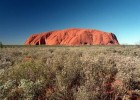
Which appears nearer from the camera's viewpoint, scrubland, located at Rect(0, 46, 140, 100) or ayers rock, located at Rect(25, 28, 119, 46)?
scrubland, located at Rect(0, 46, 140, 100)

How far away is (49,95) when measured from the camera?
5.82 metres

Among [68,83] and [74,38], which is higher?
[74,38]

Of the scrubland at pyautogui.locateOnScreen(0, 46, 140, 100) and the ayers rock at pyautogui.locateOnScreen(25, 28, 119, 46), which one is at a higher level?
the ayers rock at pyautogui.locateOnScreen(25, 28, 119, 46)

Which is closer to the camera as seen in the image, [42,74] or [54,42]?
[42,74]

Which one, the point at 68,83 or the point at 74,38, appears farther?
the point at 74,38

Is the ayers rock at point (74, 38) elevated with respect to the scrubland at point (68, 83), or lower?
elevated

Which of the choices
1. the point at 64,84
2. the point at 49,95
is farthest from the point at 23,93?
the point at 64,84

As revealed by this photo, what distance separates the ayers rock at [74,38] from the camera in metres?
117

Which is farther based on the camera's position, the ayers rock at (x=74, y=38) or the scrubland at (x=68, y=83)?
the ayers rock at (x=74, y=38)

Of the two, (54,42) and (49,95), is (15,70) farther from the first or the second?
(54,42)

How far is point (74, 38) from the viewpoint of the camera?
117688 millimetres

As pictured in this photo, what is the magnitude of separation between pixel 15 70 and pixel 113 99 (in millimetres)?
3133

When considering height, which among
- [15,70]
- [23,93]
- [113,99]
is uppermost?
[15,70]

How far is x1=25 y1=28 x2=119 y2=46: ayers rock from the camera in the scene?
11662 cm
